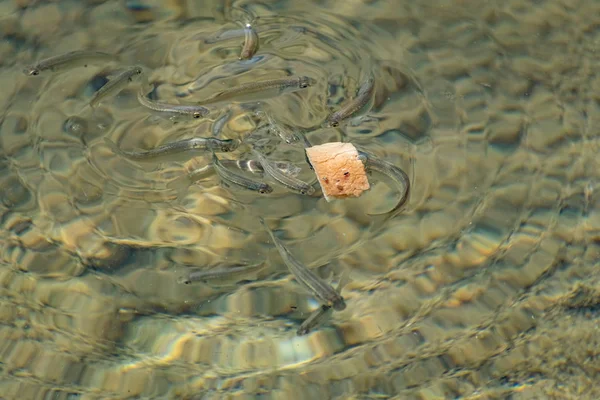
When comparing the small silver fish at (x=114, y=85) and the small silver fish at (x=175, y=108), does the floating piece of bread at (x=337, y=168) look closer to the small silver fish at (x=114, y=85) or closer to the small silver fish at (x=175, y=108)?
the small silver fish at (x=175, y=108)

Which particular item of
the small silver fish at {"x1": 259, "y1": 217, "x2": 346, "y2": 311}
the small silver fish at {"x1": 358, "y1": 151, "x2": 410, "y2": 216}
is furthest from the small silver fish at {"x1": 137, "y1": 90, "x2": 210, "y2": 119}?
the small silver fish at {"x1": 259, "y1": 217, "x2": 346, "y2": 311}

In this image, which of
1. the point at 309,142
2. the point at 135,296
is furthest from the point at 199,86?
the point at 135,296

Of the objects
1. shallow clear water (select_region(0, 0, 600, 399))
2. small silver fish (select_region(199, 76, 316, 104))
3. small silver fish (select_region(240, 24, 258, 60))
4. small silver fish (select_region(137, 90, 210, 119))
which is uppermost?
small silver fish (select_region(240, 24, 258, 60))

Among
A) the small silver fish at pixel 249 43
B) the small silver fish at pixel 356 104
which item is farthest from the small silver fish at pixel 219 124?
the small silver fish at pixel 356 104

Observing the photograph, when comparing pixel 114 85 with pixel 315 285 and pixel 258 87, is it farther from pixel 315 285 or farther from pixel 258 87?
pixel 315 285

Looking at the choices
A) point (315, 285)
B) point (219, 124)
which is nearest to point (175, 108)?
point (219, 124)

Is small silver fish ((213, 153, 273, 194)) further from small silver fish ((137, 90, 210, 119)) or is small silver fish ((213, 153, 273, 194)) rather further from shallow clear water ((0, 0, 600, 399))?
small silver fish ((137, 90, 210, 119))

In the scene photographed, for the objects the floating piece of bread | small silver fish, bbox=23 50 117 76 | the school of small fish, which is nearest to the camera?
the school of small fish

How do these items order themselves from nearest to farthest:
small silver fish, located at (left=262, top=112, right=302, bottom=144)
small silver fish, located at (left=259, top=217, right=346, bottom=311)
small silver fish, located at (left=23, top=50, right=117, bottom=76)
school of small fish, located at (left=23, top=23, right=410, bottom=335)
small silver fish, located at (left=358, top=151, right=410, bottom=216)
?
small silver fish, located at (left=259, top=217, right=346, bottom=311)
school of small fish, located at (left=23, top=23, right=410, bottom=335)
small silver fish, located at (left=358, top=151, right=410, bottom=216)
small silver fish, located at (left=262, top=112, right=302, bottom=144)
small silver fish, located at (left=23, top=50, right=117, bottom=76)

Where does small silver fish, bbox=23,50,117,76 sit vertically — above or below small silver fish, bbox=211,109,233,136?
above
